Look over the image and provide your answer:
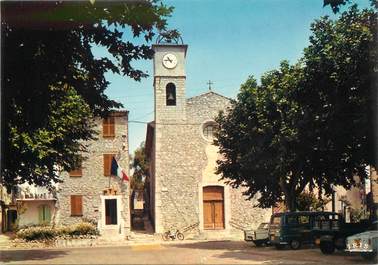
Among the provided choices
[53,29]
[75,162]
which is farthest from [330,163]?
[53,29]

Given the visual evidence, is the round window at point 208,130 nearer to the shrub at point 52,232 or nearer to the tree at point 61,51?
the shrub at point 52,232

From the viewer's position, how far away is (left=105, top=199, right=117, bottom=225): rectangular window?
40.4m

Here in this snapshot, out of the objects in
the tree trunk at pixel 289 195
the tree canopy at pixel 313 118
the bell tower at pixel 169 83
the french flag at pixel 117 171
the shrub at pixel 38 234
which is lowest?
the shrub at pixel 38 234

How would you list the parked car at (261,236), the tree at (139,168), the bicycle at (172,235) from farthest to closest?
the tree at (139,168)
the bicycle at (172,235)
the parked car at (261,236)

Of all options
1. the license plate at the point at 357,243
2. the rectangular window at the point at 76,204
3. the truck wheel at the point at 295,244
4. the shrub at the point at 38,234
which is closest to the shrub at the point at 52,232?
the shrub at the point at 38,234

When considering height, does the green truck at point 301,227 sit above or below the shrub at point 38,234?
above

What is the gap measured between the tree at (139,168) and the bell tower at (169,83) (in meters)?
22.2

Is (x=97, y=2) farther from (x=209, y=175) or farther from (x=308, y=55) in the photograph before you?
(x=209, y=175)

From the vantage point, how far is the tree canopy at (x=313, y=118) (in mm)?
17422

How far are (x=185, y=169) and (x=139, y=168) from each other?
82.5ft

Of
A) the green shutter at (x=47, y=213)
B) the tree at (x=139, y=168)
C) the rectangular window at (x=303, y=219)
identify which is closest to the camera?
the rectangular window at (x=303, y=219)

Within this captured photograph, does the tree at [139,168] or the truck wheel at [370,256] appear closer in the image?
the truck wheel at [370,256]

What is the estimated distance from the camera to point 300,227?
2533cm

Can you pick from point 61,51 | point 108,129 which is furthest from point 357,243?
point 108,129
